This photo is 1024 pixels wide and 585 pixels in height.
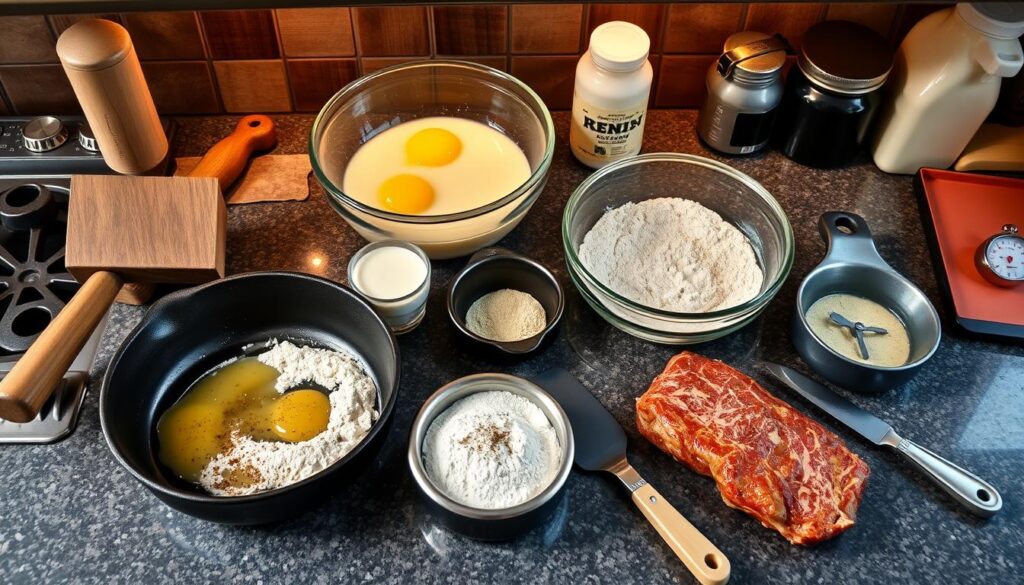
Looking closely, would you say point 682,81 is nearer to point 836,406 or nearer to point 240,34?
point 836,406

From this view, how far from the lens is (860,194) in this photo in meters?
1.50

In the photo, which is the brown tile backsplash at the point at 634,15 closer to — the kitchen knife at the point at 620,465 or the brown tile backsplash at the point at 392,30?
the brown tile backsplash at the point at 392,30

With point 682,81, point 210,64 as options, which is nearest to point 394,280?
point 210,64

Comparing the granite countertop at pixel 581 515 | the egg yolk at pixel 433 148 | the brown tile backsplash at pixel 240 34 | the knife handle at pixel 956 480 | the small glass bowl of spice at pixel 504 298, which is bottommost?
the granite countertop at pixel 581 515

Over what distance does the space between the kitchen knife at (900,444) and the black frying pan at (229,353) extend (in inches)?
24.4

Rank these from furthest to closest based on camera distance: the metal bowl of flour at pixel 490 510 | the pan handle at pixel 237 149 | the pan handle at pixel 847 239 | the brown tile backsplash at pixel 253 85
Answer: the brown tile backsplash at pixel 253 85 → the pan handle at pixel 237 149 → the pan handle at pixel 847 239 → the metal bowl of flour at pixel 490 510

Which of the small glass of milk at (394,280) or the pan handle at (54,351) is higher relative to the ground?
the pan handle at (54,351)

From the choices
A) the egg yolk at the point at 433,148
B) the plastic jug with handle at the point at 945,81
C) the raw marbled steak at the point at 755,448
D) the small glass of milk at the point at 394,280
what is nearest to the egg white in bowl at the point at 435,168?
the egg yolk at the point at 433,148

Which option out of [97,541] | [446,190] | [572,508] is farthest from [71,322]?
[572,508]

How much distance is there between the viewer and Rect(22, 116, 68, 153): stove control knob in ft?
4.66

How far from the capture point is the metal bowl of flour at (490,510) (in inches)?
39.3

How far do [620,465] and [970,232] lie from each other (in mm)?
792

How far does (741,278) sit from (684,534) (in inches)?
18.8

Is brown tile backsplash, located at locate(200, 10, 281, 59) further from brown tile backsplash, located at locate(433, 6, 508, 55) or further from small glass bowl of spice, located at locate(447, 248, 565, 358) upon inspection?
small glass bowl of spice, located at locate(447, 248, 565, 358)
